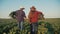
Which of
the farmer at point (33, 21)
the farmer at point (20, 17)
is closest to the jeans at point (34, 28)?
the farmer at point (33, 21)

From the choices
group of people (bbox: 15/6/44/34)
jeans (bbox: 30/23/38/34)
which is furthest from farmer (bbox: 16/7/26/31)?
jeans (bbox: 30/23/38/34)

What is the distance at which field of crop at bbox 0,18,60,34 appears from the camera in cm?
177

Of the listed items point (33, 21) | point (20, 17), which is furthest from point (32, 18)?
point (20, 17)

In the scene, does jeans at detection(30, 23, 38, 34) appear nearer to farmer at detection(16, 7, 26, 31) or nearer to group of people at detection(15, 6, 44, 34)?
group of people at detection(15, 6, 44, 34)

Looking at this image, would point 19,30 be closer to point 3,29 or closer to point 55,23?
point 3,29

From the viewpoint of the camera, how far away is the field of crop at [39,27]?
5.79 ft

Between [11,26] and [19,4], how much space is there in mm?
279

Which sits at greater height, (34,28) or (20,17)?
(20,17)

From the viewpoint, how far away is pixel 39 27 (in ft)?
5.81

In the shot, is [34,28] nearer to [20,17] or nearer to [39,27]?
[39,27]

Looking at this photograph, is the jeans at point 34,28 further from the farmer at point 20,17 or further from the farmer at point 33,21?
the farmer at point 20,17

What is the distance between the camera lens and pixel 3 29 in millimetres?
1780

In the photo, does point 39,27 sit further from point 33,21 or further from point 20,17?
point 20,17

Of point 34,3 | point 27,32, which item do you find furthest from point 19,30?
point 34,3
